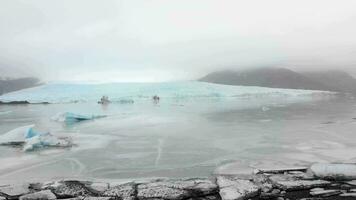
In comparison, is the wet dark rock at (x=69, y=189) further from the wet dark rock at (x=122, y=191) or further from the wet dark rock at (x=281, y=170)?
the wet dark rock at (x=281, y=170)

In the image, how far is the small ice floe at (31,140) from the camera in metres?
7.66

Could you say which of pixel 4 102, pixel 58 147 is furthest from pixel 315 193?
pixel 4 102

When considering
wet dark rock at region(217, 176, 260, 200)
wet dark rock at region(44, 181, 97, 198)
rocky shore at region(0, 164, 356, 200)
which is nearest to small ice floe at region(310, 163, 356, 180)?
rocky shore at region(0, 164, 356, 200)

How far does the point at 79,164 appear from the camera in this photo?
19.6ft

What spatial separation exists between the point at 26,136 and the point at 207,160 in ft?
15.2

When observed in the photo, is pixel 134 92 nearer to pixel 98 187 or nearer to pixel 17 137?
pixel 17 137

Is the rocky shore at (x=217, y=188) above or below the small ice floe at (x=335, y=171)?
below

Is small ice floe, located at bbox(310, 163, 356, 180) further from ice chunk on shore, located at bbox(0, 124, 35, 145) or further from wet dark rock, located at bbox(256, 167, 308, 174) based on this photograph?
ice chunk on shore, located at bbox(0, 124, 35, 145)

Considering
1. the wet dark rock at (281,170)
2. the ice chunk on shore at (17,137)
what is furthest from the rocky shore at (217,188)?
the ice chunk on shore at (17,137)

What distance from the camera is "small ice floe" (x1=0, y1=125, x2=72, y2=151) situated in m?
7.66

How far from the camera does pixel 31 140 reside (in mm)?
7723

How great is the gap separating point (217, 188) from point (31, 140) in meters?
4.90

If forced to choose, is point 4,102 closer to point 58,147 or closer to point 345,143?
point 58,147

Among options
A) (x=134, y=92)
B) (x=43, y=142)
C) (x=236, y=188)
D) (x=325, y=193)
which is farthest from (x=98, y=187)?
(x=134, y=92)
